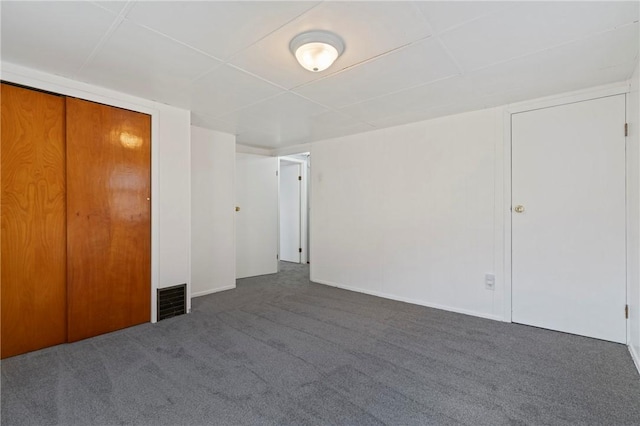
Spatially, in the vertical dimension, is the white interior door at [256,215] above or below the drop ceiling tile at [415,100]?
below

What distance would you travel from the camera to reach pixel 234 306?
12.0 ft

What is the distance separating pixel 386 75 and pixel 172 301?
10.3ft


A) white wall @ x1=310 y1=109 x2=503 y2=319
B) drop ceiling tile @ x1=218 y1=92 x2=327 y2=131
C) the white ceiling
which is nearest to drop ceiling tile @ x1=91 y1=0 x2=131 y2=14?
the white ceiling

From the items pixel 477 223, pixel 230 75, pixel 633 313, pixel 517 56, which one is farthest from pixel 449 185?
pixel 230 75

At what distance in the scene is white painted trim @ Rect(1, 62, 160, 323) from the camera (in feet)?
7.86

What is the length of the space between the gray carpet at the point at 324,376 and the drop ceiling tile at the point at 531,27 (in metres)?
2.31

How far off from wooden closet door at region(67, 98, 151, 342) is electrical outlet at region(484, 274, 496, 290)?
11.9 feet

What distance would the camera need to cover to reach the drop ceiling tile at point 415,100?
8.91 feet

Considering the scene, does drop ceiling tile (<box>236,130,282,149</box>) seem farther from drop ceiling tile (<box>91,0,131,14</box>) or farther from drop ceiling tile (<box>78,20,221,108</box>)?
drop ceiling tile (<box>91,0,131,14</box>)

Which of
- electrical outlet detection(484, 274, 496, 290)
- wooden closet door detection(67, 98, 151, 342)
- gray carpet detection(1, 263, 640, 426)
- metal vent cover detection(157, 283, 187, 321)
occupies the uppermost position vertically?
wooden closet door detection(67, 98, 151, 342)

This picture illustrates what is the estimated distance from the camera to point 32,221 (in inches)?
97.2

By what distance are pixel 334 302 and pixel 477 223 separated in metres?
1.96

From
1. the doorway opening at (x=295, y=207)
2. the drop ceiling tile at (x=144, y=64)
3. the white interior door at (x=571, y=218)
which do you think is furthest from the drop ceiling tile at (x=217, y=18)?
the doorway opening at (x=295, y=207)

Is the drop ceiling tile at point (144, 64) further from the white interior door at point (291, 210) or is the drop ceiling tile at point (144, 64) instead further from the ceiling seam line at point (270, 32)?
the white interior door at point (291, 210)
